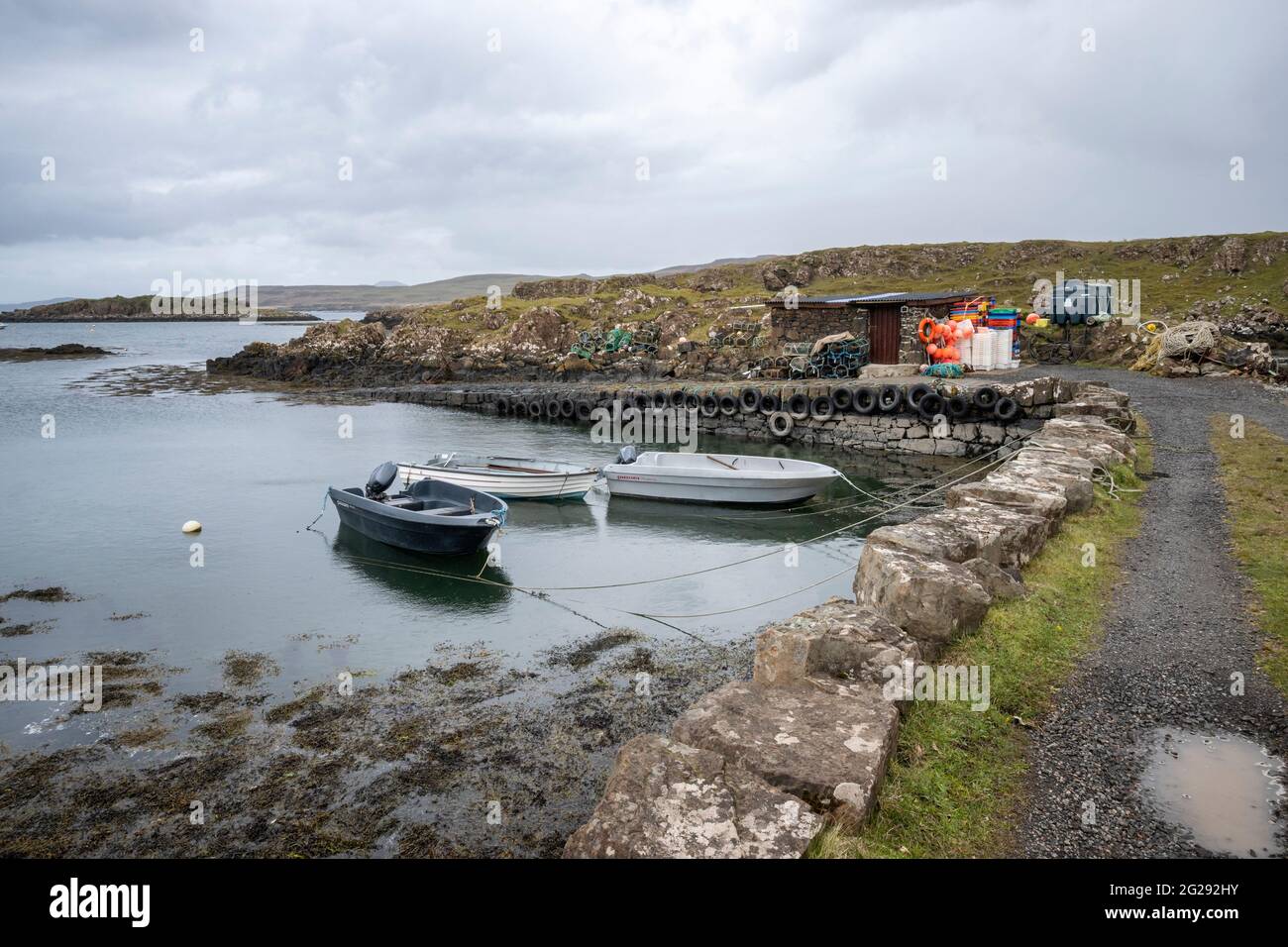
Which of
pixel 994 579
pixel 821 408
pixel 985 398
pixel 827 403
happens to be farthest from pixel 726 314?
pixel 994 579

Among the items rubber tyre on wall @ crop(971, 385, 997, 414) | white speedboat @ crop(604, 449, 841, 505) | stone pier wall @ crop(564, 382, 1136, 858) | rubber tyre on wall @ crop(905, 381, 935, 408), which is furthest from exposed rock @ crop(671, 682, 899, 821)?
rubber tyre on wall @ crop(905, 381, 935, 408)

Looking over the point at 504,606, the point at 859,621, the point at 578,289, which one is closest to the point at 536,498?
the point at 504,606

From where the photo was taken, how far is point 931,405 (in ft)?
95.9

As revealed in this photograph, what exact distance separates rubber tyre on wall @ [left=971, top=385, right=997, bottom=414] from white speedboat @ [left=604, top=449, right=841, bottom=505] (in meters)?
8.15

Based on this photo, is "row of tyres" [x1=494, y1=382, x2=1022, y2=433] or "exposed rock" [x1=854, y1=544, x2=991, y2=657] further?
"row of tyres" [x1=494, y1=382, x2=1022, y2=433]

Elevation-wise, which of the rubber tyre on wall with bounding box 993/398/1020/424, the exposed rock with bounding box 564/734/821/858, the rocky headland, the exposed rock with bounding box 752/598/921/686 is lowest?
the exposed rock with bounding box 564/734/821/858

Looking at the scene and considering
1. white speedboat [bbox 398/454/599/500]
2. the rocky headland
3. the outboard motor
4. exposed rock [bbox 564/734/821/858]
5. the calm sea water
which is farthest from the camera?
the rocky headland

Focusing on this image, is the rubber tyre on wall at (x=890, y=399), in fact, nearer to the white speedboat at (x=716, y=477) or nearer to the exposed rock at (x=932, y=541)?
the white speedboat at (x=716, y=477)

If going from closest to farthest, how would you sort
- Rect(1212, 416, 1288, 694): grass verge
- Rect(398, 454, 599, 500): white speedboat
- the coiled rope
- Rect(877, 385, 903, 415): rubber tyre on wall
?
Rect(1212, 416, 1288, 694): grass verge
Rect(398, 454, 599, 500): white speedboat
Rect(877, 385, 903, 415): rubber tyre on wall
the coiled rope

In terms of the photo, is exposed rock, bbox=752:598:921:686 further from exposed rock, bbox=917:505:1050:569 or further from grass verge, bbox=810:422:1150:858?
exposed rock, bbox=917:505:1050:569

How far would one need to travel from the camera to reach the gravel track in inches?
190
